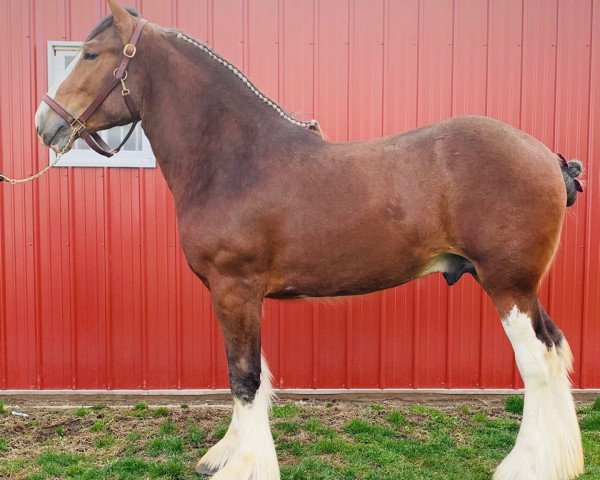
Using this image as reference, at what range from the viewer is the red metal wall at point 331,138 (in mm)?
3979

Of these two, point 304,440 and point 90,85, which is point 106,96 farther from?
point 304,440

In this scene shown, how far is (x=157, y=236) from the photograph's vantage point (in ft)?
13.3

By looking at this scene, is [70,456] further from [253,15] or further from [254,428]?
[253,15]

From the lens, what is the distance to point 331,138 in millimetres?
4031

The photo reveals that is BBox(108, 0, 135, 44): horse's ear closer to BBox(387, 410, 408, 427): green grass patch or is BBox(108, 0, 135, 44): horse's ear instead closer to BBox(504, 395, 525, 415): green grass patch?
BBox(387, 410, 408, 427): green grass patch

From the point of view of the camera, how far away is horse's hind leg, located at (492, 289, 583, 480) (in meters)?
2.48

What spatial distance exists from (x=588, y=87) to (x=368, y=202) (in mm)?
2870

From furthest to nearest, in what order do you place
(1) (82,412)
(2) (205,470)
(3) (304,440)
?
(1) (82,412), (3) (304,440), (2) (205,470)

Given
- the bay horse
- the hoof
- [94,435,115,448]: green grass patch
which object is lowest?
the hoof

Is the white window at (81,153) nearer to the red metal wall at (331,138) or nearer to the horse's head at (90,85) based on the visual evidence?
the red metal wall at (331,138)

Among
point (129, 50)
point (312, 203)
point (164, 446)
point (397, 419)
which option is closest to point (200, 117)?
point (129, 50)

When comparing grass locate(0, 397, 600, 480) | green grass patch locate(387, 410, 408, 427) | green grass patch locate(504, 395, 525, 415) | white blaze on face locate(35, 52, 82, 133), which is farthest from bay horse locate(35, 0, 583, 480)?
green grass patch locate(504, 395, 525, 415)

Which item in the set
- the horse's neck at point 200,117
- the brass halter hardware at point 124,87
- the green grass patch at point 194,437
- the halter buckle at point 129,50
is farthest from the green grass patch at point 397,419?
the halter buckle at point 129,50

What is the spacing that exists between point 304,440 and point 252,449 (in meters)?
0.81
